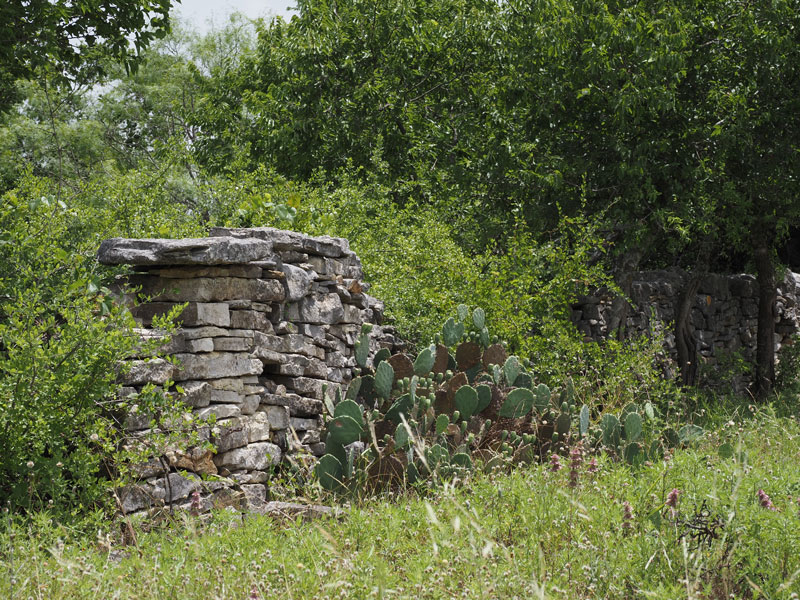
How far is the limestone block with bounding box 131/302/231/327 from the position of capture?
16.1 ft

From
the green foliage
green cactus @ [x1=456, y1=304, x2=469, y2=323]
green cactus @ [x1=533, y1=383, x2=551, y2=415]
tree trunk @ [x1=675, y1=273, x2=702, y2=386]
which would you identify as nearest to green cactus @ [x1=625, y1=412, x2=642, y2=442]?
green cactus @ [x1=533, y1=383, x2=551, y2=415]

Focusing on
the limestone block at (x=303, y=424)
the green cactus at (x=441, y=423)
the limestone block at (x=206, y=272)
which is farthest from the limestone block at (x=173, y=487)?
the green cactus at (x=441, y=423)

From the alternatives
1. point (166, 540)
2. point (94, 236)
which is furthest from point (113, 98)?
point (166, 540)

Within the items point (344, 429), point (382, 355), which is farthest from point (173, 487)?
point (382, 355)

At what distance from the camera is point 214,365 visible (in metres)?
4.93

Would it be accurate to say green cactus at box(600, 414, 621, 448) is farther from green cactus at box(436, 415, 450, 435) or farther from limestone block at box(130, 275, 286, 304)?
limestone block at box(130, 275, 286, 304)

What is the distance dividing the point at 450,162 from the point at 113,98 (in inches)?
624

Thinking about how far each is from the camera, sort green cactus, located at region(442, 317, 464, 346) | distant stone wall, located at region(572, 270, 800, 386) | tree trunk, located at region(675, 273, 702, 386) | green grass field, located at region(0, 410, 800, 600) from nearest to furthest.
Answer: green grass field, located at region(0, 410, 800, 600), green cactus, located at region(442, 317, 464, 346), distant stone wall, located at region(572, 270, 800, 386), tree trunk, located at region(675, 273, 702, 386)

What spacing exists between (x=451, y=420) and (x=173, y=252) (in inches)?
87.3

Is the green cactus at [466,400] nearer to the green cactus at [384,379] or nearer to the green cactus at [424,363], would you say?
the green cactus at [424,363]

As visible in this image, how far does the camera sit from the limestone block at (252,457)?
4859 millimetres

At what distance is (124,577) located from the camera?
334 centimetres

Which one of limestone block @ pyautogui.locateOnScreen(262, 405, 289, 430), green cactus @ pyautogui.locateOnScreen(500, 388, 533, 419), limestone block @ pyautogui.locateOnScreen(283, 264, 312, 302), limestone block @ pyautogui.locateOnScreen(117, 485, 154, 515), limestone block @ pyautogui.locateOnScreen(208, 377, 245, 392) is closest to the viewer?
limestone block @ pyautogui.locateOnScreen(117, 485, 154, 515)

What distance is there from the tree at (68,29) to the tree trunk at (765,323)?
27.1 ft
